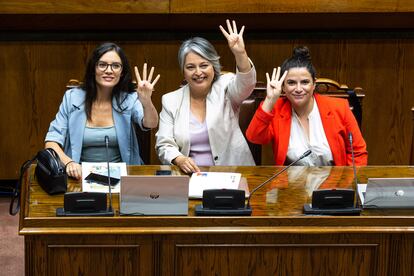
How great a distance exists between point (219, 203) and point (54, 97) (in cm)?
202

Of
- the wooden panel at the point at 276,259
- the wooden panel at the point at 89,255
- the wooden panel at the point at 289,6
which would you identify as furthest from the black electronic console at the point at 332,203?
the wooden panel at the point at 289,6

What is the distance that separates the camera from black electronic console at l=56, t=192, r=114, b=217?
2.25 metres

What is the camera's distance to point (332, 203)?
7.64 feet

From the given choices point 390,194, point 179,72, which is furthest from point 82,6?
point 390,194

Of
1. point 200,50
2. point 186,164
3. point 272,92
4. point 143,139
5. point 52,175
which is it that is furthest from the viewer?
point 143,139

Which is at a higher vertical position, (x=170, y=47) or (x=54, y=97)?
(x=170, y=47)

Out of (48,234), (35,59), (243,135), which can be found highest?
(35,59)

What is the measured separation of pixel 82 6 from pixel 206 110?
1117 millimetres

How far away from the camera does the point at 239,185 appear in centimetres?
256

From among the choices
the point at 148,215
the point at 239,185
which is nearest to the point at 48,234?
the point at 148,215

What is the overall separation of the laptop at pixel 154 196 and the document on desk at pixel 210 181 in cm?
19

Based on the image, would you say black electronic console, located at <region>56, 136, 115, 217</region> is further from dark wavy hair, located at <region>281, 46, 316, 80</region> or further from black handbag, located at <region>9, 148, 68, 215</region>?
dark wavy hair, located at <region>281, 46, 316, 80</region>

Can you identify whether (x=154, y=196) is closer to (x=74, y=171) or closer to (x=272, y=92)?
(x=74, y=171)

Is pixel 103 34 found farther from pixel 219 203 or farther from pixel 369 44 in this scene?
pixel 219 203
